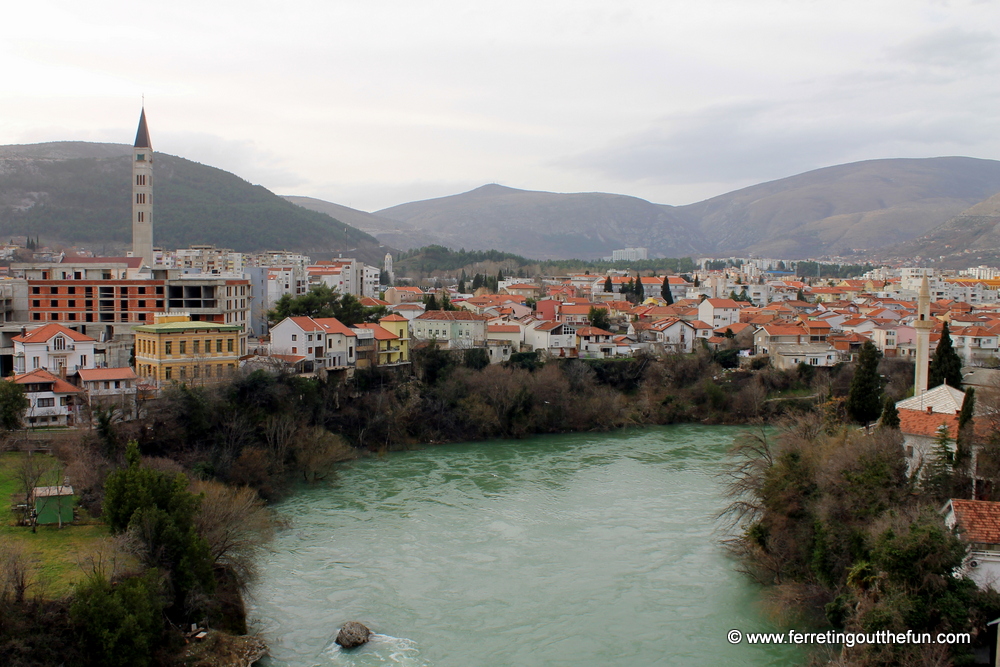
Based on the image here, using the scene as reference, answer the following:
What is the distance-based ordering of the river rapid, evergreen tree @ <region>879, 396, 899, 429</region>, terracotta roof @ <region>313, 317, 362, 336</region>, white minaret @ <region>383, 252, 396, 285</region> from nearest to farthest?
1. the river rapid
2. evergreen tree @ <region>879, 396, 899, 429</region>
3. terracotta roof @ <region>313, 317, 362, 336</region>
4. white minaret @ <region>383, 252, 396, 285</region>

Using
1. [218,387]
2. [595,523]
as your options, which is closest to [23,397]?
[218,387]

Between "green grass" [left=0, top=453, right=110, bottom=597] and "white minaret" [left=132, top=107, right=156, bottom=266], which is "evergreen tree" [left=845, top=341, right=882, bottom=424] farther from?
"white minaret" [left=132, top=107, right=156, bottom=266]

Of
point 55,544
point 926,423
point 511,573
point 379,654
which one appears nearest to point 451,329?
point 511,573

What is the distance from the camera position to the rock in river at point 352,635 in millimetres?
10961

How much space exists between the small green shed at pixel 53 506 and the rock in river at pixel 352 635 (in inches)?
186

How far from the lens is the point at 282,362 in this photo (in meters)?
24.0

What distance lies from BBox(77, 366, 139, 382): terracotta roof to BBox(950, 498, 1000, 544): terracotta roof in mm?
17312

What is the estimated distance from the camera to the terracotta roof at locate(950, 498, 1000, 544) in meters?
9.60

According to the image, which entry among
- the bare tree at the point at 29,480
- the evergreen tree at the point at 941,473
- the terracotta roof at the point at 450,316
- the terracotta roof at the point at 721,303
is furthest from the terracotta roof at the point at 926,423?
the terracotta roof at the point at 721,303

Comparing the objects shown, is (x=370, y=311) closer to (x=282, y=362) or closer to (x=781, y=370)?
(x=282, y=362)

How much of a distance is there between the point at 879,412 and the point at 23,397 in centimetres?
1815

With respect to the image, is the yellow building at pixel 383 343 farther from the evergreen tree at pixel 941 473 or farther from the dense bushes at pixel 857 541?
the evergreen tree at pixel 941 473

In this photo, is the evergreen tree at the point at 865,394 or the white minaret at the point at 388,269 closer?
the evergreen tree at the point at 865,394

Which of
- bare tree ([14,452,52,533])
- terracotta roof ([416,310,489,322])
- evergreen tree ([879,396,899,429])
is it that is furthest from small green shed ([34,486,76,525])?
terracotta roof ([416,310,489,322])
